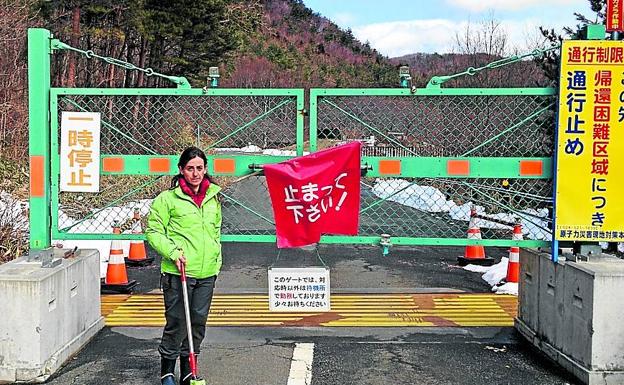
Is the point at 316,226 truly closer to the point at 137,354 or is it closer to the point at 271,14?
the point at 137,354

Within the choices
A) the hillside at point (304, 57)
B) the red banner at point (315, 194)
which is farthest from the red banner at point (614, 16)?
the hillside at point (304, 57)

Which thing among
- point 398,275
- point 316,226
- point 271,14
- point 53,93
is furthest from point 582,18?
point 271,14

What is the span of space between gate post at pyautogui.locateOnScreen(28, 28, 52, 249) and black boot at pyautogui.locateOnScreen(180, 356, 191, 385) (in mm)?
1847

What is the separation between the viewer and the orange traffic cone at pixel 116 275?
939 cm

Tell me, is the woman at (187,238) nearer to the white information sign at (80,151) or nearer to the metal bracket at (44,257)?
the white information sign at (80,151)

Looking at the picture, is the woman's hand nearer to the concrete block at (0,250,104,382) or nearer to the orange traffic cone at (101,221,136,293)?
the concrete block at (0,250,104,382)

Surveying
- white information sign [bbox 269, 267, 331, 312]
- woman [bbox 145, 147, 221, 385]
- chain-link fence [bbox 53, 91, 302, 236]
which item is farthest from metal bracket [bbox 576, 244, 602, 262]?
woman [bbox 145, 147, 221, 385]

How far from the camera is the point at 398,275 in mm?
10930

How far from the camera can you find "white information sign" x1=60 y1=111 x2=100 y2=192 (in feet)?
21.2

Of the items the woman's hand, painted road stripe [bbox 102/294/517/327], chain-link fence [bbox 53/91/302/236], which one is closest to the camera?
the woman's hand

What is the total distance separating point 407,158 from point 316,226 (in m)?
1.00

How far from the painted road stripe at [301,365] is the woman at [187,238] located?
1.00m

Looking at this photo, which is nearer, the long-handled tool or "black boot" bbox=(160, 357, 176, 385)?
the long-handled tool

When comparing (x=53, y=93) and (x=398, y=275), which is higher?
(x=53, y=93)
